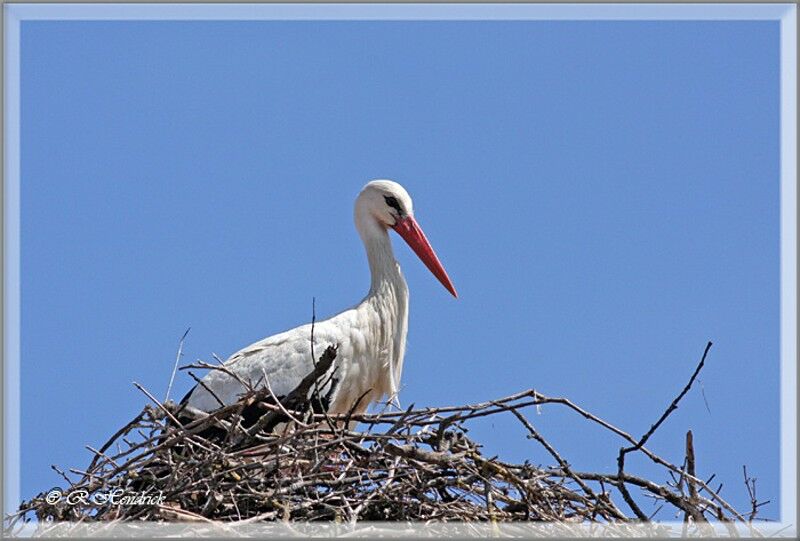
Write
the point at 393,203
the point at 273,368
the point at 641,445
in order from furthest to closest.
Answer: the point at 393,203
the point at 273,368
the point at 641,445

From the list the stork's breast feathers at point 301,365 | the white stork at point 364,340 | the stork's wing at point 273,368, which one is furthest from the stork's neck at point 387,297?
the stork's wing at point 273,368

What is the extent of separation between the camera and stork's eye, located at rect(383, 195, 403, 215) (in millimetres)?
5938

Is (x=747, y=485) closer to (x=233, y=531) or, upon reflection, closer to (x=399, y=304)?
(x=233, y=531)

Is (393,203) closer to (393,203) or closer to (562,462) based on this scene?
(393,203)

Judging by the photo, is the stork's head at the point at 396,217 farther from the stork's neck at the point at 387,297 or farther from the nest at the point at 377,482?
the nest at the point at 377,482

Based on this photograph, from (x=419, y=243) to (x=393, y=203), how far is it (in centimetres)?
21

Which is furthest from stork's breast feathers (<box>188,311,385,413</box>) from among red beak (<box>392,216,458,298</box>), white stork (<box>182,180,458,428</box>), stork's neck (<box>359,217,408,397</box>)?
red beak (<box>392,216,458,298</box>)

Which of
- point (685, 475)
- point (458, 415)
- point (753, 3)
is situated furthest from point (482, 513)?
point (753, 3)

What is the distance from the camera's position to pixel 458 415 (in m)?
3.93

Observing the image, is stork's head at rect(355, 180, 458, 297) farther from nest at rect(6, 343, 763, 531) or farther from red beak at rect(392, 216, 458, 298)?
nest at rect(6, 343, 763, 531)

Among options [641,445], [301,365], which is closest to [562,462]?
[641,445]

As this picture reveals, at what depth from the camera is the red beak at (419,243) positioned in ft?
19.6

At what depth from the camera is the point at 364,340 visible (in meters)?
5.77

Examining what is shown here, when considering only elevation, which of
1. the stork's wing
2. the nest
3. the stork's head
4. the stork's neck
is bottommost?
the nest
